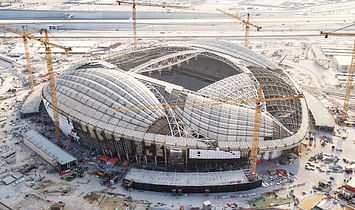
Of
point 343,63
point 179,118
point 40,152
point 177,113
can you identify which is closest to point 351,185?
point 179,118

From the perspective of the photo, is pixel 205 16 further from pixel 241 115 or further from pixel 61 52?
pixel 241 115

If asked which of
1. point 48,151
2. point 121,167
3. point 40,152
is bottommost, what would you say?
point 121,167

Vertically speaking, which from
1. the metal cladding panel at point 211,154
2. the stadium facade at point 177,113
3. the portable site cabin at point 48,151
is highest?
the stadium facade at point 177,113

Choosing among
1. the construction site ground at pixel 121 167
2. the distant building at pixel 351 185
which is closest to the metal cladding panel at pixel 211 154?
the construction site ground at pixel 121 167

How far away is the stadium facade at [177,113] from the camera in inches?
2514

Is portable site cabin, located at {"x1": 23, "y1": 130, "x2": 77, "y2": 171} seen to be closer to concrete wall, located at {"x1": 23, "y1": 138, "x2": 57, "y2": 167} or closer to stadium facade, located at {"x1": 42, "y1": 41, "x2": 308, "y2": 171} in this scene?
concrete wall, located at {"x1": 23, "y1": 138, "x2": 57, "y2": 167}

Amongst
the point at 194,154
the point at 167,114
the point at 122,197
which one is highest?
the point at 167,114

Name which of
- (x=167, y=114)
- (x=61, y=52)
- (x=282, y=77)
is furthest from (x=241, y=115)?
(x=61, y=52)

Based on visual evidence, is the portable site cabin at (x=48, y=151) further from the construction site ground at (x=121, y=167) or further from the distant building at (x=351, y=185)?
the distant building at (x=351, y=185)

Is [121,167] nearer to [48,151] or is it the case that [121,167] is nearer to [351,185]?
[48,151]

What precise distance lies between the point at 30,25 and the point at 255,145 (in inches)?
5722

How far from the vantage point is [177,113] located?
68.3 metres

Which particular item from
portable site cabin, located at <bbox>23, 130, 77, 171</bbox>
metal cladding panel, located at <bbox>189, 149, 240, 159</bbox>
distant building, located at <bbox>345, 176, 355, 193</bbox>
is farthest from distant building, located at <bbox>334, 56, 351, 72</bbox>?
portable site cabin, located at <bbox>23, 130, 77, 171</bbox>

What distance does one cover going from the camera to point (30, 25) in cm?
17300
